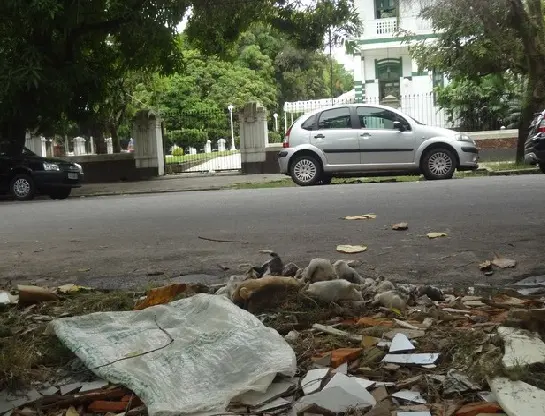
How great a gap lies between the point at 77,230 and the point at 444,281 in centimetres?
480

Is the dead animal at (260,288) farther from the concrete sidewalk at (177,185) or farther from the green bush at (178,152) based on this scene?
the green bush at (178,152)

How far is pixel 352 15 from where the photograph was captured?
15.2 m

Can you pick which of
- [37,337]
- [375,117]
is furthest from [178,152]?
[37,337]

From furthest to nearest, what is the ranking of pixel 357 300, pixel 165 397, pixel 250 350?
pixel 357 300, pixel 250 350, pixel 165 397

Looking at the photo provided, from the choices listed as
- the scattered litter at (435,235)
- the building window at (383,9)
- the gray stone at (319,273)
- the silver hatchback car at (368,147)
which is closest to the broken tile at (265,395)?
the gray stone at (319,273)

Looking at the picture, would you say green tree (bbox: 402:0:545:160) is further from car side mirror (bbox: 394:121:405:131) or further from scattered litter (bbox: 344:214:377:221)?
scattered litter (bbox: 344:214:377:221)

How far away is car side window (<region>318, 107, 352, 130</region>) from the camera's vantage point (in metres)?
14.4

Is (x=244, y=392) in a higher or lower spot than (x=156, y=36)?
lower

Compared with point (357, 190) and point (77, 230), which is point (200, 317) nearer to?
point (77, 230)

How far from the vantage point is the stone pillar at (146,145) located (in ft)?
69.4

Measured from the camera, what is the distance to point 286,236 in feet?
21.0

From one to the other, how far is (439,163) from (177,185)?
7.19 m

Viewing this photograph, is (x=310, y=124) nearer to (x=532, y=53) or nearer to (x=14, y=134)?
(x=532, y=53)

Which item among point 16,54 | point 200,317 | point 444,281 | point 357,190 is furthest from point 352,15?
point 200,317
